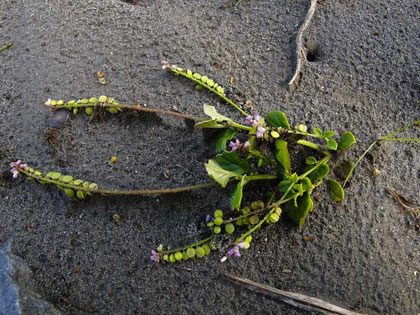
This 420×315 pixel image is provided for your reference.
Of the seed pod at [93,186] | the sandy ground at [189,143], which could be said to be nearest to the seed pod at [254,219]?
the sandy ground at [189,143]

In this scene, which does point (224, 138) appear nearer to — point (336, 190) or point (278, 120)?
point (278, 120)

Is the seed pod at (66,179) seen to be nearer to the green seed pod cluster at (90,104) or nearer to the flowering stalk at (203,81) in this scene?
the green seed pod cluster at (90,104)

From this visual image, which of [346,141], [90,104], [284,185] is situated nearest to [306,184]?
[284,185]

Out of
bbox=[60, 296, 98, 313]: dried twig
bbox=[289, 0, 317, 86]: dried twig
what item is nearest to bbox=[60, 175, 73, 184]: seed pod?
bbox=[60, 296, 98, 313]: dried twig

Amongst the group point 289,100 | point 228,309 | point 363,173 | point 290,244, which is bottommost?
point 228,309

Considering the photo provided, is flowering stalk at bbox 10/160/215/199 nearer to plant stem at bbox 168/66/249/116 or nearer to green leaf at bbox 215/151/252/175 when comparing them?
green leaf at bbox 215/151/252/175

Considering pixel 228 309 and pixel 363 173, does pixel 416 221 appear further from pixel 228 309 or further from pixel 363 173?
pixel 228 309

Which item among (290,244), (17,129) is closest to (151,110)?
(17,129)
